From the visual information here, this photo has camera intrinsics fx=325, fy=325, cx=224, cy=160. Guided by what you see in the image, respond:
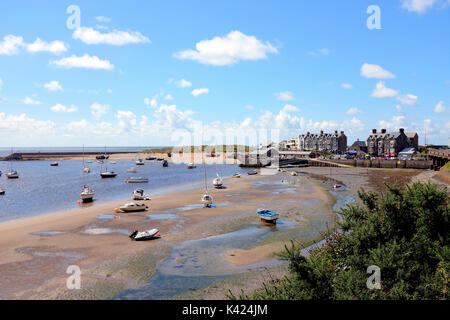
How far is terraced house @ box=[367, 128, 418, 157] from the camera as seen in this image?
5458 inches

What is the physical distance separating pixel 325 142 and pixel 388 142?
38.8m

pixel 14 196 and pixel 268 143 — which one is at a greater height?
pixel 268 143

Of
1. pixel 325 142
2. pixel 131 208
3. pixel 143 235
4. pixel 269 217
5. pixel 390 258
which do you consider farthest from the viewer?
pixel 325 142

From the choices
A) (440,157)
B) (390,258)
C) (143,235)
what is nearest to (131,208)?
(143,235)

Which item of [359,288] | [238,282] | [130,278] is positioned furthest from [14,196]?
[359,288]

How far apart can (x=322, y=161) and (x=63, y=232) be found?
109630 mm

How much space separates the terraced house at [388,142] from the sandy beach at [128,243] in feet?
332

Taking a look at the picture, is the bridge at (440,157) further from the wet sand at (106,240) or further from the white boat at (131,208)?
the white boat at (131,208)

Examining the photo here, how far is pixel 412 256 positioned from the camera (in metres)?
16.0

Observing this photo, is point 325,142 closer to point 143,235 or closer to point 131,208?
point 131,208

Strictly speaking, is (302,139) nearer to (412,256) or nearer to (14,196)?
(14,196)

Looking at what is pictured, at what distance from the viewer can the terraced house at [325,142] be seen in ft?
558

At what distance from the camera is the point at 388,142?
141875 mm

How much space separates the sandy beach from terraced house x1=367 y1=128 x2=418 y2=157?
101268 mm
